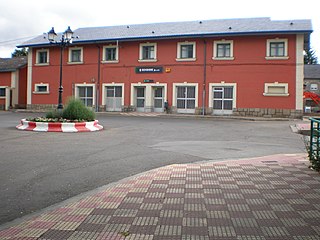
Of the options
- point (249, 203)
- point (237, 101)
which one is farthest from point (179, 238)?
point (237, 101)

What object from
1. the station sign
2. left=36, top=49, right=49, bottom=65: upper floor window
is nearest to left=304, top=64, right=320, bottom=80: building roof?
the station sign

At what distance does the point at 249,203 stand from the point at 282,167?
2.82 metres

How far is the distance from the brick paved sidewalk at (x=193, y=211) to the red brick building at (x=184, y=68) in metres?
20.6

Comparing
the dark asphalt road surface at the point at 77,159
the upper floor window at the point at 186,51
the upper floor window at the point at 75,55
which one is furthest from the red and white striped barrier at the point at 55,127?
the upper floor window at the point at 75,55

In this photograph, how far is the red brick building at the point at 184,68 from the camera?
84.1 ft

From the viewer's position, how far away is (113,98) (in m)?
30.2

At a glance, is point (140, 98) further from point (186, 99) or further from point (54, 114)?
point (54, 114)

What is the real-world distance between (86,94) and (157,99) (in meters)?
6.90

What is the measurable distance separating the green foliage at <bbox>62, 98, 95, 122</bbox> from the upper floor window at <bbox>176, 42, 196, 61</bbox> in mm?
13871

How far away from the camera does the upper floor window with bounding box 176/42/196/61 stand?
2784cm

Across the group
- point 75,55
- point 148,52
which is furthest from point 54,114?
point 75,55

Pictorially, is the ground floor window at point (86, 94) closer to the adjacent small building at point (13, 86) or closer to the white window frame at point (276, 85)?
the adjacent small building at point (13, 86)

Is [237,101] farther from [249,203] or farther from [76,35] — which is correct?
[249,203]

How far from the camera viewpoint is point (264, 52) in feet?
85.4
